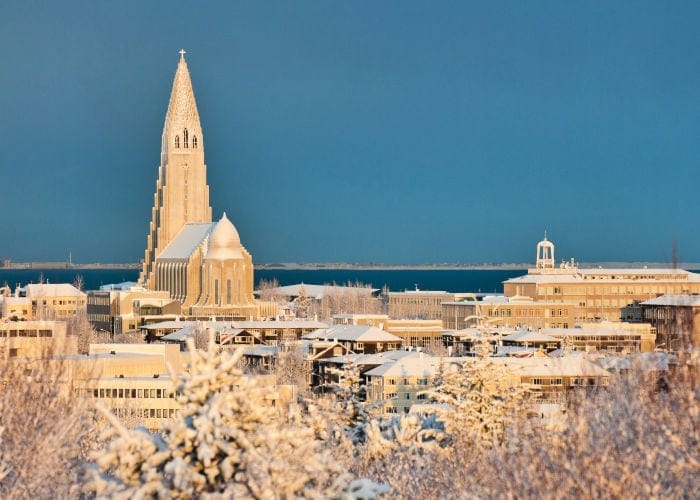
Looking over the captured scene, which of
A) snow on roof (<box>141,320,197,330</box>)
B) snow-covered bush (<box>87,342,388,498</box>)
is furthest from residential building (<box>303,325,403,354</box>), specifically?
snow-covered bush (<box>87,342,388,498</box>)

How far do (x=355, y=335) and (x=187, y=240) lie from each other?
234 ft

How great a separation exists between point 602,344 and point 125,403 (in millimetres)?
68716

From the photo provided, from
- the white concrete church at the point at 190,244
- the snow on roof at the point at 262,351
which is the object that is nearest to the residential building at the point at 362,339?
the snow on roof at the point at 262,351

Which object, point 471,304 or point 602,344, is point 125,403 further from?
point 471,304

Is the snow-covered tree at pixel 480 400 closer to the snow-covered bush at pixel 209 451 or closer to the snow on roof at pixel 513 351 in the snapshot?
the snow-covered bush at pixel 209 451

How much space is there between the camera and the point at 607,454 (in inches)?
1139

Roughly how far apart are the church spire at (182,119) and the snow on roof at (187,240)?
368 inches

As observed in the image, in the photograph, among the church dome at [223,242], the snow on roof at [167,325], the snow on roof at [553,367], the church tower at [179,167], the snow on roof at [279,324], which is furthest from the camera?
the church tower at [179,167]

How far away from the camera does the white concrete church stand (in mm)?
174125

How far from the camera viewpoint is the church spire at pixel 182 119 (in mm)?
196375

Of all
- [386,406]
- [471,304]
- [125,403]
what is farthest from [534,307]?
[125,403]

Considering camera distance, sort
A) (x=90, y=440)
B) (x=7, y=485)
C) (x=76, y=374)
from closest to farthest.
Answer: (x=7, y=485)
(x=90, y=440)
(x=76, y=374)

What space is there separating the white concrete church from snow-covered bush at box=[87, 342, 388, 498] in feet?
464

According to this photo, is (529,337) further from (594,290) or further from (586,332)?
(594,290)
